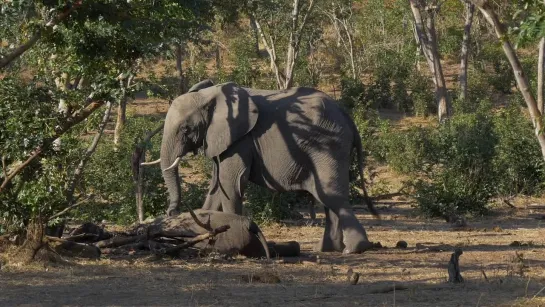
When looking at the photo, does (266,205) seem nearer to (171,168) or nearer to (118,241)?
(171,168)

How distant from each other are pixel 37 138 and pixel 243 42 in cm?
2773

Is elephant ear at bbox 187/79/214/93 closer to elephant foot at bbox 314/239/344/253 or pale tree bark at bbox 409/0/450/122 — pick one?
elephant foot at bbox 314/239/344/253

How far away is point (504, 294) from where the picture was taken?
9102 millimetres

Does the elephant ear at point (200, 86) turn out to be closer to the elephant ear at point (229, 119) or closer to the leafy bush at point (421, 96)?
the elephant ear at point (229, 119)

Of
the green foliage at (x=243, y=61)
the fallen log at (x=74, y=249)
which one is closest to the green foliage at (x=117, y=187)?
the fallen log at (x=74, y=249)

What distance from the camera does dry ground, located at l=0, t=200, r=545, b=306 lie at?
8.88 metres

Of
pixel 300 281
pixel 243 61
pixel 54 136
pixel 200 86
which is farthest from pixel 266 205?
pixel 243 61

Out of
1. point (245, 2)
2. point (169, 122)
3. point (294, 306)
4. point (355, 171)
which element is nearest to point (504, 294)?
point (294, 306)

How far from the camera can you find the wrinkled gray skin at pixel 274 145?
43.6ft

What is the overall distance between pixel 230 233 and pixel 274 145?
6.27 feet

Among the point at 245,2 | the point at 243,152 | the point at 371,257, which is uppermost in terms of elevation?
the point at 245,2

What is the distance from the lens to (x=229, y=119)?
13.3 metres

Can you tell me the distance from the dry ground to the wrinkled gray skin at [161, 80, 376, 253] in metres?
0.69

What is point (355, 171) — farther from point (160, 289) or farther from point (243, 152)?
point (160, 289)
